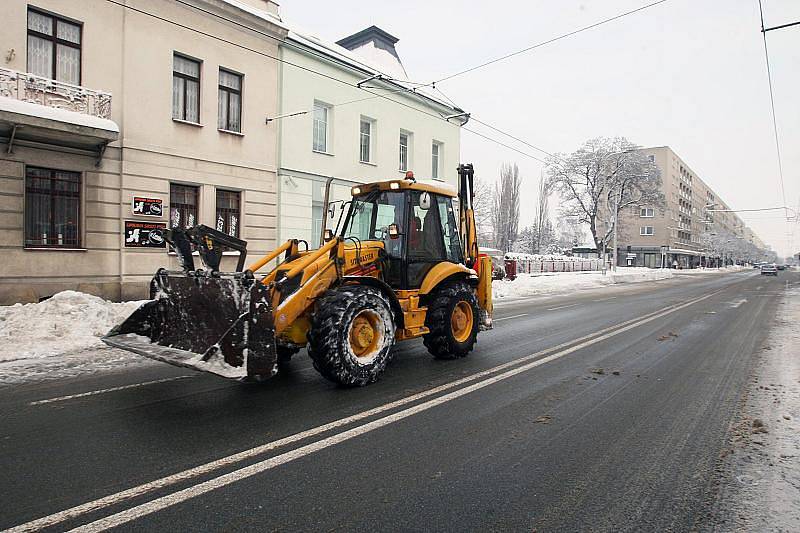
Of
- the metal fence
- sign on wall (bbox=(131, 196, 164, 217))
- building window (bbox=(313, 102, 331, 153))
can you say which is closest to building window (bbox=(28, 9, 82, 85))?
sign on wall (bbox=(131, 196, 164, 217))

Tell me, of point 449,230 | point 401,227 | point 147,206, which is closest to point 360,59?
point 147,206

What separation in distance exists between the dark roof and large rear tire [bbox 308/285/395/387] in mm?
23510

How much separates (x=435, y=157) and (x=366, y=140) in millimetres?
5175

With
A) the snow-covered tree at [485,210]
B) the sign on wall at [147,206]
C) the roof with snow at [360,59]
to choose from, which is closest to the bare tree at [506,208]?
the snow-covered tree at [485,210]

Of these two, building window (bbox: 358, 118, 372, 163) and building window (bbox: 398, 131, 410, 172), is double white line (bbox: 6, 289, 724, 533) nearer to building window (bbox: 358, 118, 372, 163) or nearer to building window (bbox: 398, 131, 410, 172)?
building window (bbox: 358, 118, 372, 163)

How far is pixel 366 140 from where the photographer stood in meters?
22.1

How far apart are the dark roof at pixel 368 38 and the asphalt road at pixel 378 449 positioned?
913 inches

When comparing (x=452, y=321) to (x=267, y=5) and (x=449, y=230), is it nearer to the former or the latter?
(x=449, y=230)

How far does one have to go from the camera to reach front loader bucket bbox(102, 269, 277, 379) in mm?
5133

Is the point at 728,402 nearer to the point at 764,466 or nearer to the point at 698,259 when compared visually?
the point at 764,466

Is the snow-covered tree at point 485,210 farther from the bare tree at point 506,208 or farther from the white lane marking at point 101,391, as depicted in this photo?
the white lane marking at point 101,391

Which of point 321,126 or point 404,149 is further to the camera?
point 404,149

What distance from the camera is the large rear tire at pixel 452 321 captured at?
7387mm

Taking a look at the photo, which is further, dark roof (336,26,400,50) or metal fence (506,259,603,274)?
metal fence (506,259,603,274)
